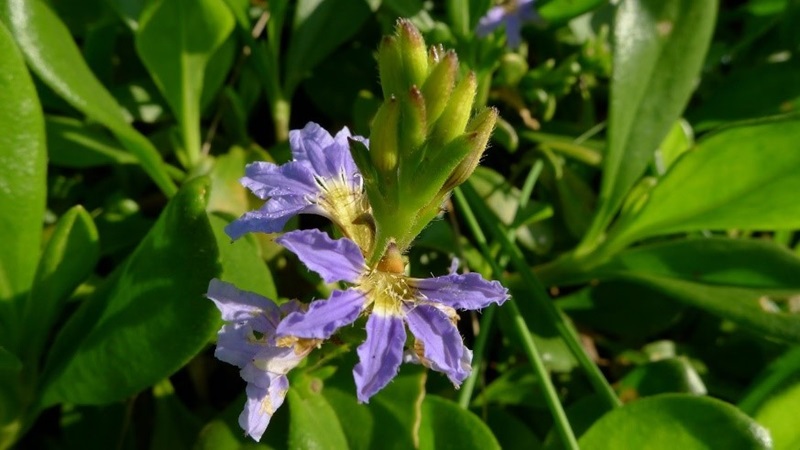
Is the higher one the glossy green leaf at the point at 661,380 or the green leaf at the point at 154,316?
the green leaf at the point at 154,316

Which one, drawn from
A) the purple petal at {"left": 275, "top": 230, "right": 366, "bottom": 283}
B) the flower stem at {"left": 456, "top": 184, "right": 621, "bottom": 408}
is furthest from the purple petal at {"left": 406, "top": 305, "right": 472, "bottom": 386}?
the flower stem at {"left": 456, "top": 184, "right": 621, "bottom": 408}

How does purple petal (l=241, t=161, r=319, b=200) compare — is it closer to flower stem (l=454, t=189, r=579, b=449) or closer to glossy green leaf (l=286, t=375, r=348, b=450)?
glossy green leaf (l=286, t=375, r=348, b=450)

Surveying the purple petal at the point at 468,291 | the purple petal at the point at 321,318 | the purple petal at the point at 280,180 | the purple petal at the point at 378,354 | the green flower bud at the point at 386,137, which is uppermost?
the green flower bud at the point at 386,137

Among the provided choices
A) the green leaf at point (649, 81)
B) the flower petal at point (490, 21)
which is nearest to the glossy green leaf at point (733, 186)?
the green leaf at point (649, 81)

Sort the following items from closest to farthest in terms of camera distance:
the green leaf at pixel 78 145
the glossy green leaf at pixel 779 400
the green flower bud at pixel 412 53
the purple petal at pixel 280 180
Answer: the green flower bud at pixel 412 53, the purple petal at pixel 280 180, the glossy green leaf at pixel 779 400, the green leaf at pixel 78 145

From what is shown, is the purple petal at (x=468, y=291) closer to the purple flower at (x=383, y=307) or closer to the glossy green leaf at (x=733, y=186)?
the purple flower at (x=383, y=307)

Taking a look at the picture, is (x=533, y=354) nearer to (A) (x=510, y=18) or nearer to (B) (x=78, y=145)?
(A) (x=510, y=18)

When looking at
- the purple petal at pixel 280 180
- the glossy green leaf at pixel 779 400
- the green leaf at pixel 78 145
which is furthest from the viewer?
the green leaf at pixel 78 145
